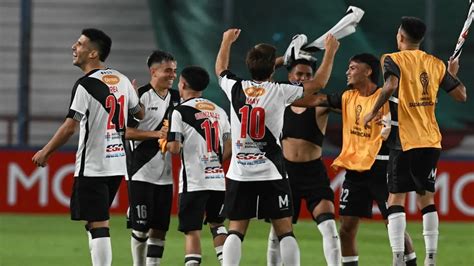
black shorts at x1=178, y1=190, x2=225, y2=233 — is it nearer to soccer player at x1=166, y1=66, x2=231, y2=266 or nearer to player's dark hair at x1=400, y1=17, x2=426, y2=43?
soccer player at x1=166, y1=66, x2=231, y2=266

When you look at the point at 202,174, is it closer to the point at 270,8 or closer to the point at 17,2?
the point at 270,8

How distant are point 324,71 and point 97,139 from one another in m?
1.69

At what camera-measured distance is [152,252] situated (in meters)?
9.91

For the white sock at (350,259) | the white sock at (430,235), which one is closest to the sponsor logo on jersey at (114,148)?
the white sock at (350,259)

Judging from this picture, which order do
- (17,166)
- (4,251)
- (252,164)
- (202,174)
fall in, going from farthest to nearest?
(17,166) < (4,251) < (202,174) < (252,164)

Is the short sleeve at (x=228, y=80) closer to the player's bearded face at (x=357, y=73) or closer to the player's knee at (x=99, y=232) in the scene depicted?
the player's knee at (x=99, y=232)

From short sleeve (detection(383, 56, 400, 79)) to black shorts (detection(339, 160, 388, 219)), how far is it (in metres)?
0.83

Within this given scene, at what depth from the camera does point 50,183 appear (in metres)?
16.8

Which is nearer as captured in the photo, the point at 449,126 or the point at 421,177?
the point at 421,177

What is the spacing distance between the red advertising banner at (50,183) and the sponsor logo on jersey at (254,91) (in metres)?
7.84

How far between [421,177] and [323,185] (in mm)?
778

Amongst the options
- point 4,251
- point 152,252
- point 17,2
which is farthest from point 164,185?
point 17,2

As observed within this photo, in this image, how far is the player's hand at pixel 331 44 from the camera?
8.95 metres

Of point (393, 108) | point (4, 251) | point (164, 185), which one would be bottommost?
point (4, 251)
